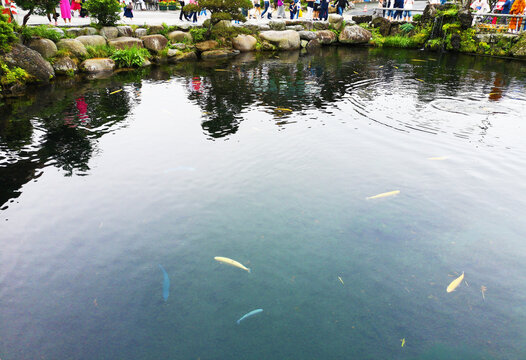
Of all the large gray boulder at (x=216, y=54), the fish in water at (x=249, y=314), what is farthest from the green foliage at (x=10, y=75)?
the fish in water at (x=249, y=314)

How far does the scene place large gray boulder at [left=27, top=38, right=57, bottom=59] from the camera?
485 inches

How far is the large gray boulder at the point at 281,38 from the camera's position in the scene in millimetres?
19828

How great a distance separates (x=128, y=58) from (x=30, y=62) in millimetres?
3705

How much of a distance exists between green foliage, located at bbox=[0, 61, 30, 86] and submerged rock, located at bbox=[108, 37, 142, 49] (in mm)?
4699

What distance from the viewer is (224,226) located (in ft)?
14.5

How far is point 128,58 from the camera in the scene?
14.3 meters

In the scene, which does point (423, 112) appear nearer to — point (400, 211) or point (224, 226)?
point (400, 211)

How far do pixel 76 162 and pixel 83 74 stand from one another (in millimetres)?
8343

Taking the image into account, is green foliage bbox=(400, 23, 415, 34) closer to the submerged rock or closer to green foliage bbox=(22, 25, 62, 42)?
the submerged rock

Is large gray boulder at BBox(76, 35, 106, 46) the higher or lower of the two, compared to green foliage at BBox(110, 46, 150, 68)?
higher

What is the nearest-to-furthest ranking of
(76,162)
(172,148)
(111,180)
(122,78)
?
(111,180), (76,162), (172,148), (122,78)

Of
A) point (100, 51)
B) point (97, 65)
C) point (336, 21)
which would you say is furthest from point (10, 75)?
point (336, 21)

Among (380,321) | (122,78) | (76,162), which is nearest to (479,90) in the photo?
(380,321)

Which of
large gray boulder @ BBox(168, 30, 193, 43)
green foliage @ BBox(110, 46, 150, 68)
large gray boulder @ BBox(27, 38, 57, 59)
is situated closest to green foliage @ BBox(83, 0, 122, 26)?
green foliage @ BBox(110, 46, 150, 68)
